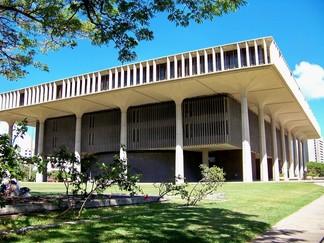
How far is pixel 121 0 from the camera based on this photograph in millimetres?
8633

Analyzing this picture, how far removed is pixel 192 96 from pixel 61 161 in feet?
116

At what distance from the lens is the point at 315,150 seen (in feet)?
604

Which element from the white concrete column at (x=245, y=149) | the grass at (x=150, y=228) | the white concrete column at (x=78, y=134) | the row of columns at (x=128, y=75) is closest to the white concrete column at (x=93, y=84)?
the row of columns at (x=128, y=75)

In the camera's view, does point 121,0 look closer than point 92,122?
Yes

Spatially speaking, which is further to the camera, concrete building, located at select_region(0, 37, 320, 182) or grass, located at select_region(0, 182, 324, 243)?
concrete building, located at select_region(0, 37, 320, 182)

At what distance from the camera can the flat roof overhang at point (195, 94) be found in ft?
120

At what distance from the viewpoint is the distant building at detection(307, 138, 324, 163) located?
7018 inches

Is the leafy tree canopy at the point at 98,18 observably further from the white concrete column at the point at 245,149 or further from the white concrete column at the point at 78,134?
the white concrete column at the point at 78,134

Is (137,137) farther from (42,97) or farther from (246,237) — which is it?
(246,237)

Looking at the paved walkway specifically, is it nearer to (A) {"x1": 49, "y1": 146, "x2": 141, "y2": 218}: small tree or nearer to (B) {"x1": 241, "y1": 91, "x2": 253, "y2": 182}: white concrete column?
(A) {"x1": 49, "y1": 146, "x2": 141, "y2": 218}: small tree

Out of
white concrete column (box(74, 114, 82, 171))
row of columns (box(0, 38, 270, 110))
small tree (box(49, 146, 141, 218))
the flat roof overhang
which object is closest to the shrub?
the flat roof overhang

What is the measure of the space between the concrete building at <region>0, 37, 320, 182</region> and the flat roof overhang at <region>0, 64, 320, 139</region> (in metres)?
0.12

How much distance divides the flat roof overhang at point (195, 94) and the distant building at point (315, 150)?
129761 millimetres

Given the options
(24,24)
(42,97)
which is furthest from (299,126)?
(24,24)
